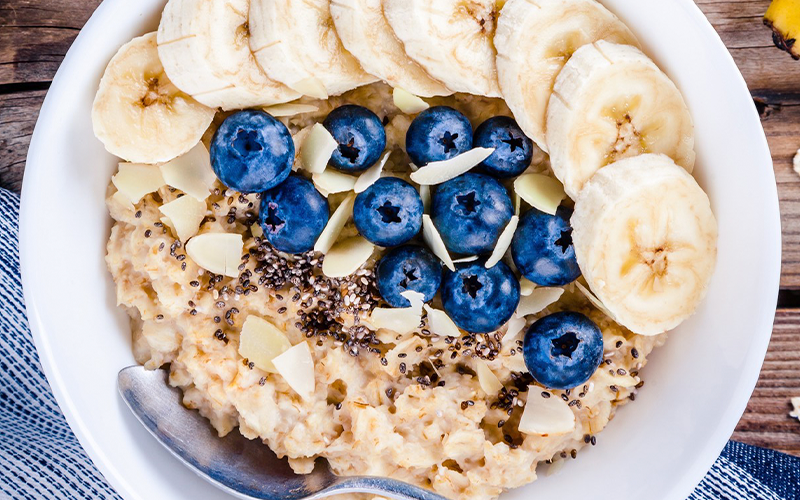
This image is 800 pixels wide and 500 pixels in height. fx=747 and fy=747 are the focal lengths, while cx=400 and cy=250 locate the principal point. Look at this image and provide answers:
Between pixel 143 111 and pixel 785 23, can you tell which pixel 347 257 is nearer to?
pixel 143 111

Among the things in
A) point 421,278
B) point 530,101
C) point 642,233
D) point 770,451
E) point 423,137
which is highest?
point 530,101

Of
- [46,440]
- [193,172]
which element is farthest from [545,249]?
[46,440]

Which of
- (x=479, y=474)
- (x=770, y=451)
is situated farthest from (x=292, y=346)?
(x=770, y=451)

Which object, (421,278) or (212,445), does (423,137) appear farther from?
(212,445)

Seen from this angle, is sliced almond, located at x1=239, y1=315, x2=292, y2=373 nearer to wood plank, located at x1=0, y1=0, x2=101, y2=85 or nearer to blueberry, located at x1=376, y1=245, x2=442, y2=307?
blueberry, located at x1=376, y1=245, x2=442, y2=307

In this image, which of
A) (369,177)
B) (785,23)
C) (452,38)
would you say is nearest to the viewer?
(452,38)

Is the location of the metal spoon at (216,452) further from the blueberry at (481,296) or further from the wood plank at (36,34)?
the wood plank at (36,34)
